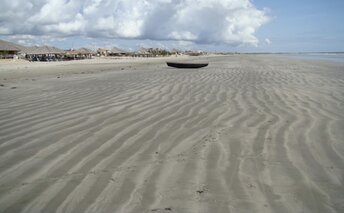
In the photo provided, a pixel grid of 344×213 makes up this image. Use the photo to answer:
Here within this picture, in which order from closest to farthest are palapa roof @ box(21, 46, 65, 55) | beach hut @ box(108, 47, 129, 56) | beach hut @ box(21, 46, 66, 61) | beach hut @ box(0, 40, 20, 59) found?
beach hut @ box(0, 40, 20, 59) < beach hut @ box(21, 46, 66, 61) < palapa roof @ box(21, 46, 65, 55) < beach hut @ box(108, 47, 129, 56)

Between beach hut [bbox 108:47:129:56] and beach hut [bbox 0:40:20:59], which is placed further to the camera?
beach hut [bbox 108:47:129:56]

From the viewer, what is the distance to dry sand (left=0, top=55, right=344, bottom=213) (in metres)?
2.95

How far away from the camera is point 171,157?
4.04 meters

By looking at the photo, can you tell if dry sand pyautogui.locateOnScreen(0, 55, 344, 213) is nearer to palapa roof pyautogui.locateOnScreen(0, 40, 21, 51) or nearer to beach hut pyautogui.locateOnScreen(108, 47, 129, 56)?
palapa roof pyautogui.locateOnScreen(0, 40, 21, 51)

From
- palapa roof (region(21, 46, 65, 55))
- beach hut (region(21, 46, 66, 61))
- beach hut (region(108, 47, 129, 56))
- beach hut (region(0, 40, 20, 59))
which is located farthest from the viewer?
beach hut (region(108, 47, 129, 56))

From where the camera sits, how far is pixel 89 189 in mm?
3143

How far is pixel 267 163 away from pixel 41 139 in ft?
9.08

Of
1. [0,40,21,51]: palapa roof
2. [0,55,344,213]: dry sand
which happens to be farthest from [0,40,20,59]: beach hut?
[0,55,344,213]: dry sand

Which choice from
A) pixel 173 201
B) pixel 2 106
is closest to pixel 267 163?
pixel 173 201

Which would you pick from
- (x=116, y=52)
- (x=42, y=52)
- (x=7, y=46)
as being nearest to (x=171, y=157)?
(x=7, y=46)

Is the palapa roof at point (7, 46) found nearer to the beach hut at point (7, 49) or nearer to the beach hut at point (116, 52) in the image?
the beach hut at point (7, 49)

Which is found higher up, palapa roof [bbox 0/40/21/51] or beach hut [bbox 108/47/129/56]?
palapa roof [bbox 0/40/21/51]

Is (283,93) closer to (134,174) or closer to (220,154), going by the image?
(220,154)

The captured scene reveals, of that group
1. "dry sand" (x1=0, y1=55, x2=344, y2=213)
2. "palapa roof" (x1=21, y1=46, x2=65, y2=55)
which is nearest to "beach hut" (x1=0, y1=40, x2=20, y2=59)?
"palapa roof" (x1=21, y1=46, x2=65, y2=55)
